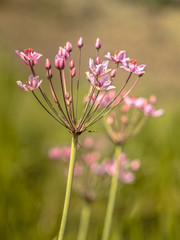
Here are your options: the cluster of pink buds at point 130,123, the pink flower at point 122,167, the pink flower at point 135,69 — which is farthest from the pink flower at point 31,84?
the pink flower at point 122,167

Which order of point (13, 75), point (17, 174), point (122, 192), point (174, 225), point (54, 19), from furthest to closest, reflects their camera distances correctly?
point (54, 19)
point (13, 75)
point (122, 192)
point (17, 174)
point (174, 225)

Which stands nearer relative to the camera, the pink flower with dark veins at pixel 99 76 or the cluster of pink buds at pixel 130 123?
the pink flower with dark veins at pixel 99 76

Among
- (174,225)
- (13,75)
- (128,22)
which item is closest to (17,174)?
(174,225)

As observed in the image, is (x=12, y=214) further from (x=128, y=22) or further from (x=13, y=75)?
(x=128, y=22)

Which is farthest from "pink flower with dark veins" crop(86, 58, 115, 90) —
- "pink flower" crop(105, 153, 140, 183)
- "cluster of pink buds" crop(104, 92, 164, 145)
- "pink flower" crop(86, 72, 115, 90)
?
"pink flower" crop(105, 153, 140, 183)

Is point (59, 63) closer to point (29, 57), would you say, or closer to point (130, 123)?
point (29, 57)

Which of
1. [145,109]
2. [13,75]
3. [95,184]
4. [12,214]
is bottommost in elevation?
[12,214]

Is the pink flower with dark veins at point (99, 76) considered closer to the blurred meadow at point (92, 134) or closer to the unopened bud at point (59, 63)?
the unopened bud at point (59, 63)

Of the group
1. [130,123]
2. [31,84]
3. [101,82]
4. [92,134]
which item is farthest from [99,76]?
[92,134]
